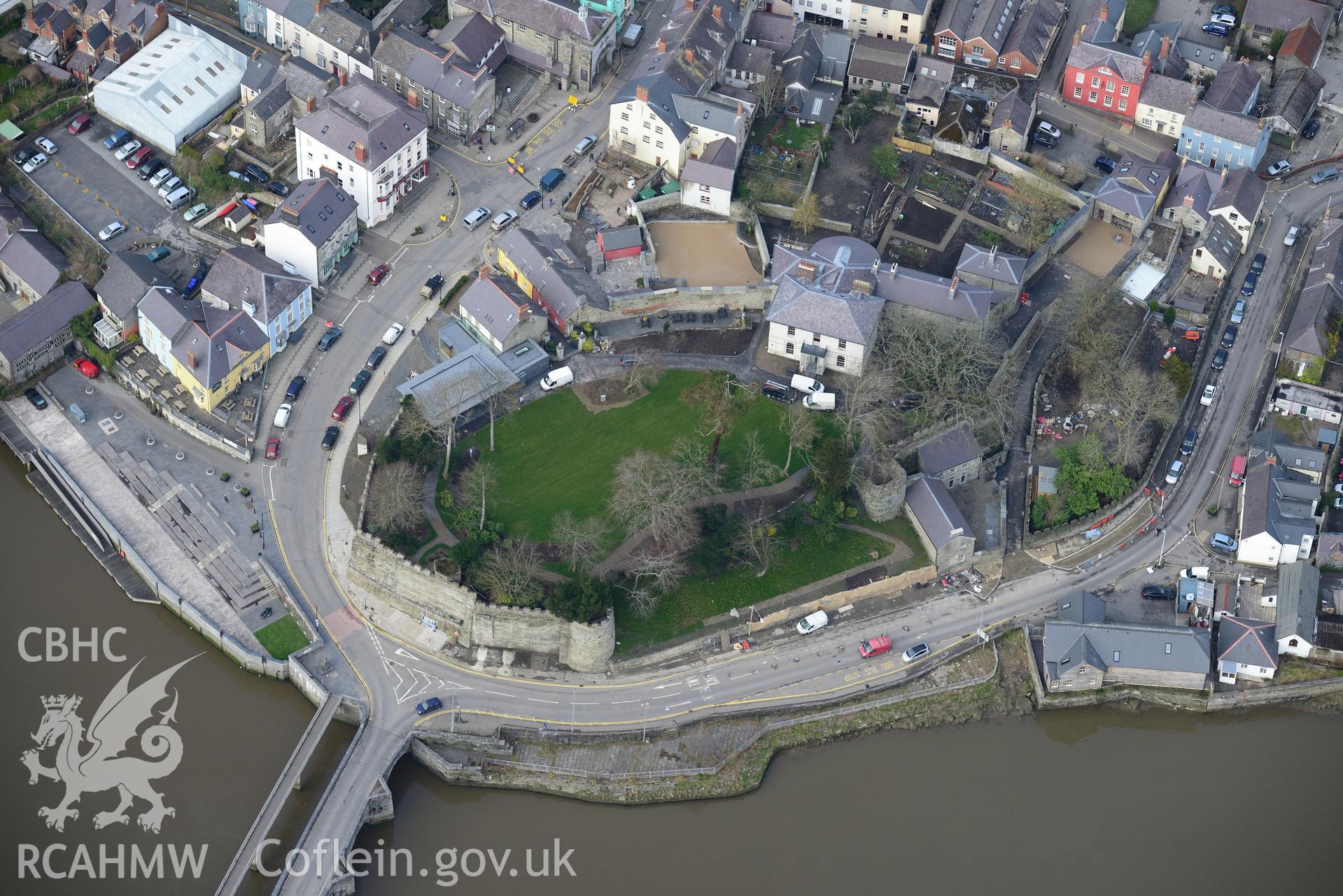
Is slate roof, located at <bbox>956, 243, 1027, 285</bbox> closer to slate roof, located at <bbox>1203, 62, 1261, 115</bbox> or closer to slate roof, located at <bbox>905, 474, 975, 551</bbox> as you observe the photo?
slate roof, located at <bbox>905, 474, 975, 551</bbox>

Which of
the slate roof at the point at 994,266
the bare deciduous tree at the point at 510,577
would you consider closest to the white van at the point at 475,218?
the bare deciduous tree at the point at 510,577

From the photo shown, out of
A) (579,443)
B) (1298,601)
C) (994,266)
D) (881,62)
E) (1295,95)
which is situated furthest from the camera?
(881,62)

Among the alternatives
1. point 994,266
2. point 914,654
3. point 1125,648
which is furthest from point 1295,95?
point 914,654

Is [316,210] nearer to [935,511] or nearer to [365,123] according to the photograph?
[365,123]

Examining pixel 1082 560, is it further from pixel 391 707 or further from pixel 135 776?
pixel 135 776

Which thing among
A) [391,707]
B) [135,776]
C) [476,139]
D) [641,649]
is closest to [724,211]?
[476,139]
